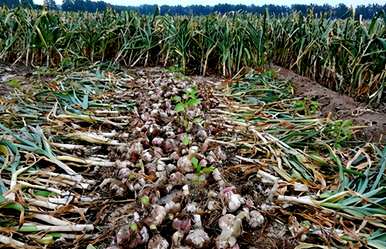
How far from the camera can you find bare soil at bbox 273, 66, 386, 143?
2196 mm

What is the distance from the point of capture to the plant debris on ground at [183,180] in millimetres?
1187

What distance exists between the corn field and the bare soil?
0.34 m

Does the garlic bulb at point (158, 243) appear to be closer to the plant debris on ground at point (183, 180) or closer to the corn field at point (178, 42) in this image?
the plant debris on ground at point (183, 180)

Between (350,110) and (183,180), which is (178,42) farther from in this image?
(183,180)

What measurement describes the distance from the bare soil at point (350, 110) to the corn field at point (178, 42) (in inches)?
13.2

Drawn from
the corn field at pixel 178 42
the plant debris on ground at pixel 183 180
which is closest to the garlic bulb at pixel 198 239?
the plant debris on ground at pixel 183 180

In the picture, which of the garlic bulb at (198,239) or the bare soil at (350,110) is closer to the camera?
→ the garlic bulb at (198,239)

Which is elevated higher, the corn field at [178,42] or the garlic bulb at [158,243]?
the corn field at [178,42]

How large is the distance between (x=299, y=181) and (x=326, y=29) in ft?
8.59

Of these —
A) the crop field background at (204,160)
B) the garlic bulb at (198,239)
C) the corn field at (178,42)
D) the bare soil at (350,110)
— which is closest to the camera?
the garlic bulb at (198,239)

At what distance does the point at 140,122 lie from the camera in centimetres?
213

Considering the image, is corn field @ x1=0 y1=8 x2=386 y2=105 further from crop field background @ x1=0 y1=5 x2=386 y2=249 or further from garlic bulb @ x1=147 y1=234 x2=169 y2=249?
garlic bulb @ x1=147 y1=234 x2=169 y2=249

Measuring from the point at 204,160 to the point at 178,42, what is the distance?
3.09m

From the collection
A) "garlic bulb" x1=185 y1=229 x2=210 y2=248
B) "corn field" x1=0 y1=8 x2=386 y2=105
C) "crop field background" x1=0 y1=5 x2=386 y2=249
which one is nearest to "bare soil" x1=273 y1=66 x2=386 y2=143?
"crop field background" x1=0 y1=5 x2=386 y2=249
